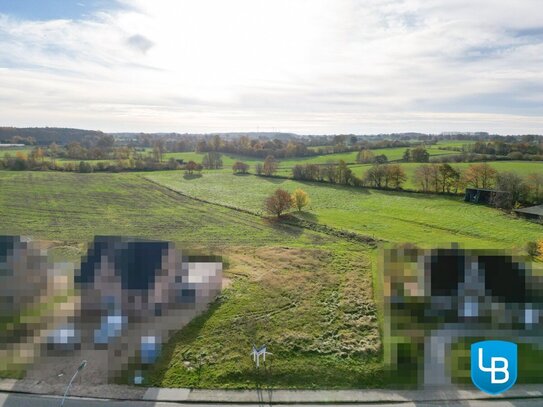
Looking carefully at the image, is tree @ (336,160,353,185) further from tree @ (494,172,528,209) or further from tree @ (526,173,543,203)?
tree @ (526,173,543,203)

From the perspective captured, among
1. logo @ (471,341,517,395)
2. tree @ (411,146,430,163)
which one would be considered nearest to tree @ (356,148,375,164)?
tree @ (411,146,430,163)

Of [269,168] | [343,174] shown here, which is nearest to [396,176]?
[343,174]

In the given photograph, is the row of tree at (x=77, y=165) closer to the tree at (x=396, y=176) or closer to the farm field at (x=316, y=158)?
the farm field at (x=316, y=158)

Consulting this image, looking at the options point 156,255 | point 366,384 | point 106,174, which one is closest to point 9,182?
point 106,174

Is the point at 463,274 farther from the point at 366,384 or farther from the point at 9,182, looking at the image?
the point at 9,182

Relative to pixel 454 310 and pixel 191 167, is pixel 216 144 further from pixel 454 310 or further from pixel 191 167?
pixel 454 310

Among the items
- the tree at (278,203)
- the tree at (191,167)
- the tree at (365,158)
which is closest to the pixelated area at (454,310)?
the tree at (278,203)
